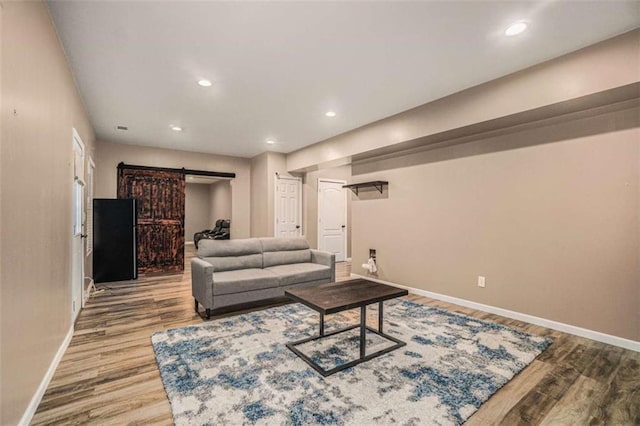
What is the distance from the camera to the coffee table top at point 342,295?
2369mm

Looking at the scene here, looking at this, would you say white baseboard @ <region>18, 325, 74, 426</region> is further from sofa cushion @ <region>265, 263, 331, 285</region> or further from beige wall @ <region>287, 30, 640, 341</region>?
beige wall @ <region>287, 30, 640, 341</region>

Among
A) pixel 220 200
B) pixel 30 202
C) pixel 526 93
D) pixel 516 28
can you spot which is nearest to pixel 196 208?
pixel 220 200

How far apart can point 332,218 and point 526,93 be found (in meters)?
5.13

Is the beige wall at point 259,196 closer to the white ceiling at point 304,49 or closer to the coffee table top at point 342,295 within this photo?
the white ceiling at point 304,49

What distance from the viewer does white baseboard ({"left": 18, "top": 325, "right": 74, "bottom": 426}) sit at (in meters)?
1.70

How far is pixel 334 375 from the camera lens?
221 centimetres

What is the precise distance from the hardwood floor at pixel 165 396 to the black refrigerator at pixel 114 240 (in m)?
2.06

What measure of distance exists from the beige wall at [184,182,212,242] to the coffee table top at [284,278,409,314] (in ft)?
32.9

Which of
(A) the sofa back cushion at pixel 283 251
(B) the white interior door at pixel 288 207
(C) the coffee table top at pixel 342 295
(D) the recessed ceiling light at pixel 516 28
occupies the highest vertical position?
(D) the recessed ceiling light at pixel 516 28

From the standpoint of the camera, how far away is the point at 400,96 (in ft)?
11.8

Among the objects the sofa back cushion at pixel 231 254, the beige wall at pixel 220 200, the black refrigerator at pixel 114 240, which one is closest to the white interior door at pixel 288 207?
the sofa back cushion at pixel 231 254

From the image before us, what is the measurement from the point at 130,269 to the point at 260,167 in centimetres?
333

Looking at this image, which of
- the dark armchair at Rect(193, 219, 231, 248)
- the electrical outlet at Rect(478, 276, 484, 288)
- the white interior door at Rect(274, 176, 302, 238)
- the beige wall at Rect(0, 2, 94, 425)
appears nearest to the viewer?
the beige wall at Rect(0, 2, 94, 425)

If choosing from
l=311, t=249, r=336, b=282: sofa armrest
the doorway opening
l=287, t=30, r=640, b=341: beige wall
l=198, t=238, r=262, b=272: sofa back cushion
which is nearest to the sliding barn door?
l=198, t=238, r=262, b=272: sofa back cushion
